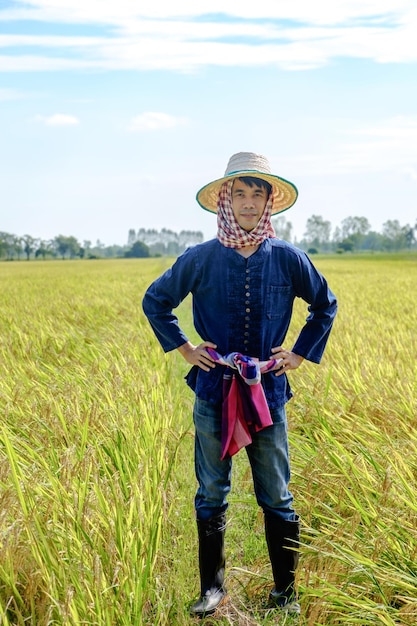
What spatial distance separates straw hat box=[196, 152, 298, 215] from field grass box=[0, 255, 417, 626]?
105 cm

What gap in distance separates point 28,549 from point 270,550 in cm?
86

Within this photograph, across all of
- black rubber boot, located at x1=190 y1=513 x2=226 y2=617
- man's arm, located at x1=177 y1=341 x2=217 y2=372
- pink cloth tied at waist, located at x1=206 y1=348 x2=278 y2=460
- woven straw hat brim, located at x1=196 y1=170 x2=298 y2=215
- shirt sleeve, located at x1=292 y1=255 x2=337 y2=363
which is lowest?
black rubber boot, located at x1=190 y1=513 x2=226 y2=617

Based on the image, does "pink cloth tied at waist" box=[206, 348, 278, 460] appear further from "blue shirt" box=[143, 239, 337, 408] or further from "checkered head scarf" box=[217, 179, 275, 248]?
"checkered head scarf" box=[217, 179, 275, 248]

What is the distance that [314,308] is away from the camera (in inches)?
93.3

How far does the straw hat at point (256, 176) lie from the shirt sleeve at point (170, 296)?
0.84ft

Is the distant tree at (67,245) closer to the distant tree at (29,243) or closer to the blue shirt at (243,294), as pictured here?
the distant tree at (29,243)

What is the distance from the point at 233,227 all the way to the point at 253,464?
0.84 m

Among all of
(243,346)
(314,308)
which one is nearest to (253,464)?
(243,346)

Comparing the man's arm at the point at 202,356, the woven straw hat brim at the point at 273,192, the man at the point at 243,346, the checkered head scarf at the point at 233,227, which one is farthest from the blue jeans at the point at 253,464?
the woven straw hat brim at the point at 273,192

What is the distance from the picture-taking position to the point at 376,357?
15.9ft

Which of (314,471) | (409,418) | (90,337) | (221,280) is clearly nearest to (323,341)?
(221,280)

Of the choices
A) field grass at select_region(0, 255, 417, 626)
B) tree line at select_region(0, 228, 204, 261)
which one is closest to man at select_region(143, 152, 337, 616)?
field grass at select_region(0, 255, 417, 626)

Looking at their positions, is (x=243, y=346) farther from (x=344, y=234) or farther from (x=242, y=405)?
(x=344, y=234)

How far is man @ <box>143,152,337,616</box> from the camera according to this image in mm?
2193
